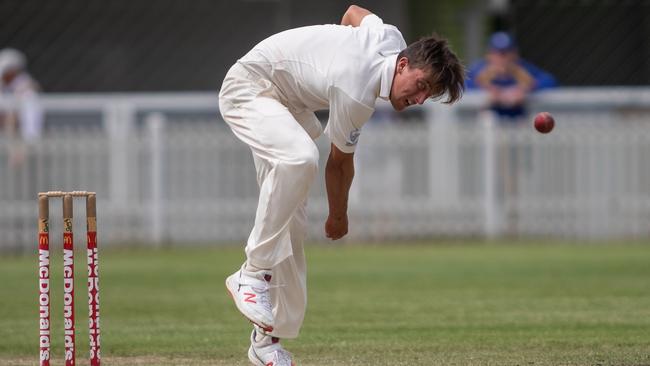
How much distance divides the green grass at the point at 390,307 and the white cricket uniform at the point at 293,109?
0.78 metres

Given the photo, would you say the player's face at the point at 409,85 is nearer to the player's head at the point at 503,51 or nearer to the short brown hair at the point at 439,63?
the short brown hair at the point at 439,63

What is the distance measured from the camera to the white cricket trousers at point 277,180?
20.6 ft

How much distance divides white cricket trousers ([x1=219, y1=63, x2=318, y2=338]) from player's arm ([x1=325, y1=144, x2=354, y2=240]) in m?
0.15

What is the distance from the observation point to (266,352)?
671cm

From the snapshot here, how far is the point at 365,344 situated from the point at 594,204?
9432 mm

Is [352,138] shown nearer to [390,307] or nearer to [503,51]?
[390,307]

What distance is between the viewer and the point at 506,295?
10.7m

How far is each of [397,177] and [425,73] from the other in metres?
10.4

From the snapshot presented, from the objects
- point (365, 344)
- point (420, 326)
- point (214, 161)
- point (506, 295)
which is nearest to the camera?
point (365, 344)

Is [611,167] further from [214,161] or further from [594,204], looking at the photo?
[214,161]

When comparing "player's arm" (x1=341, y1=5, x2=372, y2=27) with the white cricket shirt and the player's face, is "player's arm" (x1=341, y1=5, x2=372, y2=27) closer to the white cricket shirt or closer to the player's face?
the white cricket shirt

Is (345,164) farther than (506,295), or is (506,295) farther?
(506,295)

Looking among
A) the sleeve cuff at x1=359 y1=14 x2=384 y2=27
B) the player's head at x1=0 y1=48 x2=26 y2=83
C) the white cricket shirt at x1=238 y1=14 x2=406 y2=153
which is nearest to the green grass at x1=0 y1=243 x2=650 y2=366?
the white cricket shirt at x1=238 y1=14 x2=406 y2=153

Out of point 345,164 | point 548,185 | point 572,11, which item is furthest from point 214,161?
point 345,164
